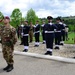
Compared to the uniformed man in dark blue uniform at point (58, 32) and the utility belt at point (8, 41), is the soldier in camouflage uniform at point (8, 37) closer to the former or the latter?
the utility belt at point (8, 41)

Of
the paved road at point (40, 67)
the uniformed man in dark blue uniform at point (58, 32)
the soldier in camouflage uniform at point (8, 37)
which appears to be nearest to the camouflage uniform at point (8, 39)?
the soldier in camouflage uniform at point (8, 37)

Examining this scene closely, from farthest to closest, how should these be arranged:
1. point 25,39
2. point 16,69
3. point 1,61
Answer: point 25,39 → point 1,61 → point 16,69

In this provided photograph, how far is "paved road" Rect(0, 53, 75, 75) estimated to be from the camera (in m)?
7.82

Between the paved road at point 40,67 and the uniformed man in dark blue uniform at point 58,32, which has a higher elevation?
the uniformed man in dark blue uniform at point 58,32

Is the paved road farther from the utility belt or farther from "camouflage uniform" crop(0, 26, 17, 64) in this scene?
Result: the utility belt

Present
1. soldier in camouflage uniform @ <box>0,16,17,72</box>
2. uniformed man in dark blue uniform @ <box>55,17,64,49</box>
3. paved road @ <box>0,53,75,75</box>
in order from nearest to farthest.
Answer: paved road @ <box>0,53,75,75</box>, soldier in camouflage uniform @ <box>0,16,17,72</box>, uniformed man in dark blue uniform @ <box>55,17,64,49</box>

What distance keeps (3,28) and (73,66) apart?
8.71 feet

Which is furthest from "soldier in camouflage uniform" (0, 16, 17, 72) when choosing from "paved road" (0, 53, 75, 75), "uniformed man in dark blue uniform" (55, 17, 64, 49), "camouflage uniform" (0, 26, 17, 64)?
"uniformed man in dark blue uniform" (55, 17, 64, 49)

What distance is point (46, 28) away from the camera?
11.3 m

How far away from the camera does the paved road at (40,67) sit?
25.7ft

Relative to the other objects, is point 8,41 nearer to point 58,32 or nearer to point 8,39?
point 8,39

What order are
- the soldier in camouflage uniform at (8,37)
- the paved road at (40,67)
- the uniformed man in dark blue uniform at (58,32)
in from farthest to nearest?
the uniformed man in dark blue uniform at (58,32) < the soldier in camouflage uniform at (8,37) < the paved road at (40,67)

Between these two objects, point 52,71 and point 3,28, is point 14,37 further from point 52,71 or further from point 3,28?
point 52,71

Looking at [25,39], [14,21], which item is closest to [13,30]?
[25,39]
